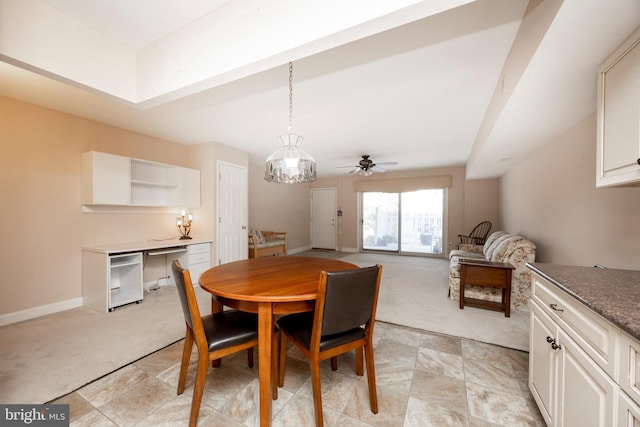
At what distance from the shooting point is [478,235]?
5973 millimetres

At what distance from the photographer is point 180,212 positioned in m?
4.14

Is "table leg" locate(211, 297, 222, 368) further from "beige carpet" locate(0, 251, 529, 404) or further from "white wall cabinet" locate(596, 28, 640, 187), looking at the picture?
"white wall cabinet" locate(596, 28, 640, 187)

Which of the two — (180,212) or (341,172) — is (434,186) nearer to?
(341,172)

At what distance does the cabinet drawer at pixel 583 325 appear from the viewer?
0.82 meters

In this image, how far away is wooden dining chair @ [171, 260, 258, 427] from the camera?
4.16ft

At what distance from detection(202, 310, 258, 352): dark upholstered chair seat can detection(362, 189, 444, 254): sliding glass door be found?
5.83m

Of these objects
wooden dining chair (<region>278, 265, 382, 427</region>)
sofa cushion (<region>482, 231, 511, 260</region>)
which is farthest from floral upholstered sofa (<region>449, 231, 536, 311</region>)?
wooden dining chair (<region>278, 265, 382, 427</region>)

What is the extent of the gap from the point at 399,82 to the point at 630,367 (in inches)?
86.5

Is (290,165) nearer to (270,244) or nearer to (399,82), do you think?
(399,82)

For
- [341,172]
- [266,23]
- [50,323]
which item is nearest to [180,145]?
[50,323]

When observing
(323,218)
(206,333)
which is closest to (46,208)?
(206,333)

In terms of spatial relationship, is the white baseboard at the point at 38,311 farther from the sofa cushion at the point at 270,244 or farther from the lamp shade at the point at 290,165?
the lamp shade at the point at 290,165

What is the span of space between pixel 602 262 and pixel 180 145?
17.8 ft

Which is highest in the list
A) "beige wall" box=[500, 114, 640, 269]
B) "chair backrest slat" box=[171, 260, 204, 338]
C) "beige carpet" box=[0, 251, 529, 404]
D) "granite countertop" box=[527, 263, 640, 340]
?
"beige wall" box=[500, 114, 640, 269]
